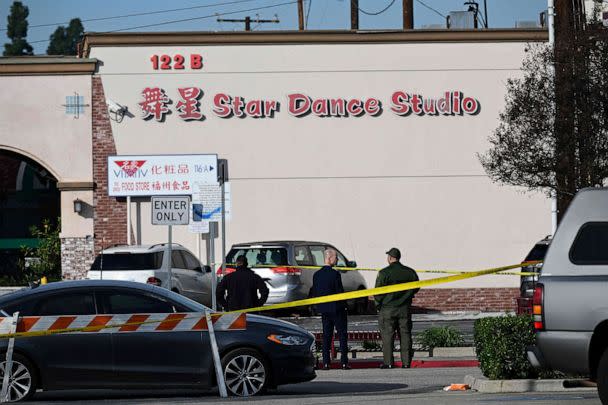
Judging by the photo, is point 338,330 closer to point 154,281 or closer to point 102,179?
point 154,281

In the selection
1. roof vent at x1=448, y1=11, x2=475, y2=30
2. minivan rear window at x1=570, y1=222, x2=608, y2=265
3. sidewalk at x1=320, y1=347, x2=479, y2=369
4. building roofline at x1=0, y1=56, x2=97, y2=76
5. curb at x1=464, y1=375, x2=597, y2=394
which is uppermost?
roof vent at x1=448, y1=11, x2=475, y2=30

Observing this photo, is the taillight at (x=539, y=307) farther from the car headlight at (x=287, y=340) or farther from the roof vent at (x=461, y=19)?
the roof vent at (x=461, y=19)

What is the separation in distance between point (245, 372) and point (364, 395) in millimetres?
1403

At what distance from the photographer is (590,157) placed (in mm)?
27062

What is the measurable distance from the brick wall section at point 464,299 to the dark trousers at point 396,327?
16331mm

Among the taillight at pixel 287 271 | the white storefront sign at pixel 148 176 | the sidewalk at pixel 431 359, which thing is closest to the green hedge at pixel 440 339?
the sidewalk at pixel 431 359

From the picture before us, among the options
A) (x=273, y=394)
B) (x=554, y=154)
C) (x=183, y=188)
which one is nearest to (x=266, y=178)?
(x=183, y=188)

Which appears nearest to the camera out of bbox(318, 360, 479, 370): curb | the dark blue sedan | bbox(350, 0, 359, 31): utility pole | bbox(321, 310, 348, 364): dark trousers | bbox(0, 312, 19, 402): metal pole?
bbox(0, 312, 19, 402): metal pole

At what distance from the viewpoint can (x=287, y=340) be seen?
49.9ft

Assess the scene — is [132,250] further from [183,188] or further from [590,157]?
[590,157]

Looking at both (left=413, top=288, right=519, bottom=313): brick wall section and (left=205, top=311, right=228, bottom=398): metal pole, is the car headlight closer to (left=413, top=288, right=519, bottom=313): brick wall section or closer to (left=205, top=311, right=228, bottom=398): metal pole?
(left=205, top=311, right=228, bottom=398): metal pole

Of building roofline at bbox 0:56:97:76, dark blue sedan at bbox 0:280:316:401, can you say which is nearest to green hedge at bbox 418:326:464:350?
dark blue sedan at bbox 0:280:316:401

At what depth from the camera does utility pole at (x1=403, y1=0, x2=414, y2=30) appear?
132 ft

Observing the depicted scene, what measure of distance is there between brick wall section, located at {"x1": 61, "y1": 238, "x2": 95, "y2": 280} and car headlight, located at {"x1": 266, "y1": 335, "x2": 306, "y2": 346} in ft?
67.0
